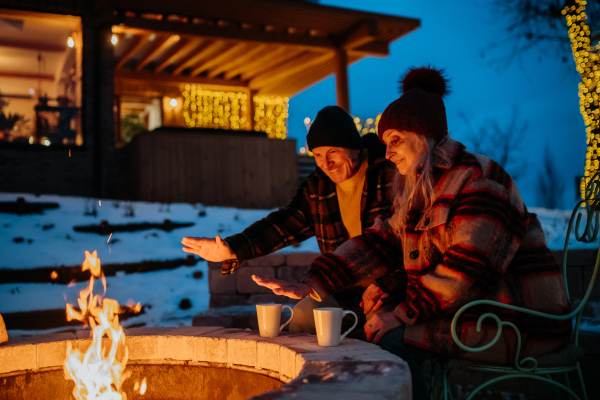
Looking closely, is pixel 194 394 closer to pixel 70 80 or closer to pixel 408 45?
pixel 70 80

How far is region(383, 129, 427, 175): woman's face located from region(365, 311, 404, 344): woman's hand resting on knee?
24.0 inches

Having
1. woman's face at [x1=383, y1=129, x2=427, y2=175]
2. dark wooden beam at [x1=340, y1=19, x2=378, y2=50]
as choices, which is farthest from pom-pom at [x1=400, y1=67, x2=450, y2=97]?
dark wooden beam at [x1=340, y1=19, x2=378, y2=50]

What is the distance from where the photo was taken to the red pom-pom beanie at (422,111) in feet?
6.63

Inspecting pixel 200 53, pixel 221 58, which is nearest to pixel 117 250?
pixel 200 53

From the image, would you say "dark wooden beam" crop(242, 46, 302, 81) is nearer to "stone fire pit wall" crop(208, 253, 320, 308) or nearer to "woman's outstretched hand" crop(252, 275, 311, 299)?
"stone fire pit wall" crop(208, 253, 320, 308)

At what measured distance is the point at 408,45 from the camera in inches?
5128

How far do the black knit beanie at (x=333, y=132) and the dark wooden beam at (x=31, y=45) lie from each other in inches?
379

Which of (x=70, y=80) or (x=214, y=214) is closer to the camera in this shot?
(x=214, y=214)

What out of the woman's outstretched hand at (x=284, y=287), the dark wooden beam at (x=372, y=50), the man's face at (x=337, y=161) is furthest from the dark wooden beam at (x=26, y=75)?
the woman's outstretched hand at (x=284, y=287)

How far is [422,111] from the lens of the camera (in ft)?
6.63

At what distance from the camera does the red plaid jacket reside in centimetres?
178

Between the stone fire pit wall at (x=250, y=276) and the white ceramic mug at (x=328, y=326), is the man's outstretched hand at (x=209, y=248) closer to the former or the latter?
the white ceramic mug at (x=328, y=326)

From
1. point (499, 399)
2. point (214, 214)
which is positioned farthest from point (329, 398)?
point (214, 214)

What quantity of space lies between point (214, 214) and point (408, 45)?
132 meters
